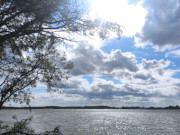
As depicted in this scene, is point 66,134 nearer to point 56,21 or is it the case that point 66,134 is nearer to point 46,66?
point 46,66

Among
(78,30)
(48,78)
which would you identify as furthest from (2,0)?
(48,78)

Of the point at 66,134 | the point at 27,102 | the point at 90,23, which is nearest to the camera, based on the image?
the point at 90,23

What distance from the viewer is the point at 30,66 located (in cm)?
1144

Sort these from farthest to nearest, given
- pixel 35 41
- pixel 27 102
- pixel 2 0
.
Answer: pixel 27 102 → pixel 35 41 → pixel 2 0

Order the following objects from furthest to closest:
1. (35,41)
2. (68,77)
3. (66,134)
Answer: (66,134)
(68,77)
(35,41)

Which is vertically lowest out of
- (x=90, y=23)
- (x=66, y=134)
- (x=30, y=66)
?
(x=66, y=134)

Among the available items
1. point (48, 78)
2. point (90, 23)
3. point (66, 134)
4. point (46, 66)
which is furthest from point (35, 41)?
point (66, 134)

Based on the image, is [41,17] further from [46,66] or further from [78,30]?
[46,66]

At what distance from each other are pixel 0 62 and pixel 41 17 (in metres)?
4.33

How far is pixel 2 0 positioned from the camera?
789 centimetres

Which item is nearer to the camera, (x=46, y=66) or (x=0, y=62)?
(x=0, y=62)

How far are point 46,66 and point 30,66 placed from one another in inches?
44.6

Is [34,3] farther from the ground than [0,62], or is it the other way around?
[34,3]

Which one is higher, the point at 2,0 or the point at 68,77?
the point at 2,0
